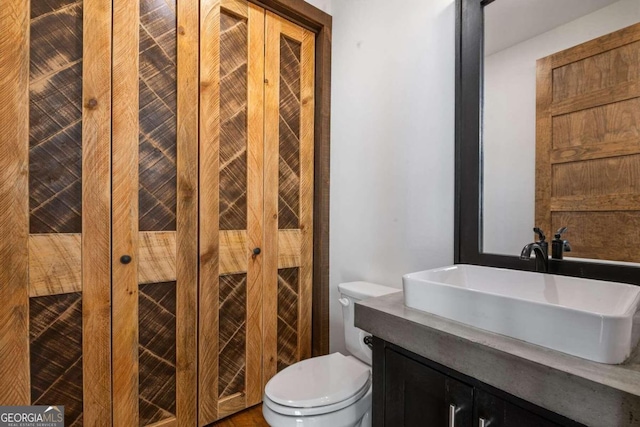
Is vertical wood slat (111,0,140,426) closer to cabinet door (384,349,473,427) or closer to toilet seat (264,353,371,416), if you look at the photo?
toilet seat (264,353,371,416)

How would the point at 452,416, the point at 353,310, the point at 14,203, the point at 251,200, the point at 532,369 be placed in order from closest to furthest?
1. the point at 532,369
2. the point at 452,416
3. the point at 14,203
4. the point at 353,310
5. the point at 251,200

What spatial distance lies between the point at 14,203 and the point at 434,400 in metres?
1.53

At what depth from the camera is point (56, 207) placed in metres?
1.22

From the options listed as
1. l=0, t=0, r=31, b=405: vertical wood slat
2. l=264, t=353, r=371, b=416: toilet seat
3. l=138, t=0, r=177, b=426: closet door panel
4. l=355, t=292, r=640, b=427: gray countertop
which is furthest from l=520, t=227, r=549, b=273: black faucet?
l=0, t=0, r=31, b=405: vertical wood slat

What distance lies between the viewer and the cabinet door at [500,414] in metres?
0.66

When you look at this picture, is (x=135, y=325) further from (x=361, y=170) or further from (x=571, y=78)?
(x=571, y=78)

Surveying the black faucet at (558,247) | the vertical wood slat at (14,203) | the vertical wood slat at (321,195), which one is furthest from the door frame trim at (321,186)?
the vertical wood slat at (14,203)

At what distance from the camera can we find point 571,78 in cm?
108

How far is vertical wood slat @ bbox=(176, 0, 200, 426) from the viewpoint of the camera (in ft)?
4.83

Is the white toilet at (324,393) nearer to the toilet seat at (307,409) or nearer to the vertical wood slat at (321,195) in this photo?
the toilet seat at (307,409)

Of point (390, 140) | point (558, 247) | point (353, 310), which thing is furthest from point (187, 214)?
point (558, 247)

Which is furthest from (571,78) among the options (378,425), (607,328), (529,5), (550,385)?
(378,425)

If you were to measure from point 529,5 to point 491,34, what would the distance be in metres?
0.14

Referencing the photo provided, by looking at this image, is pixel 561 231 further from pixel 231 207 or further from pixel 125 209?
pixel 125 209
